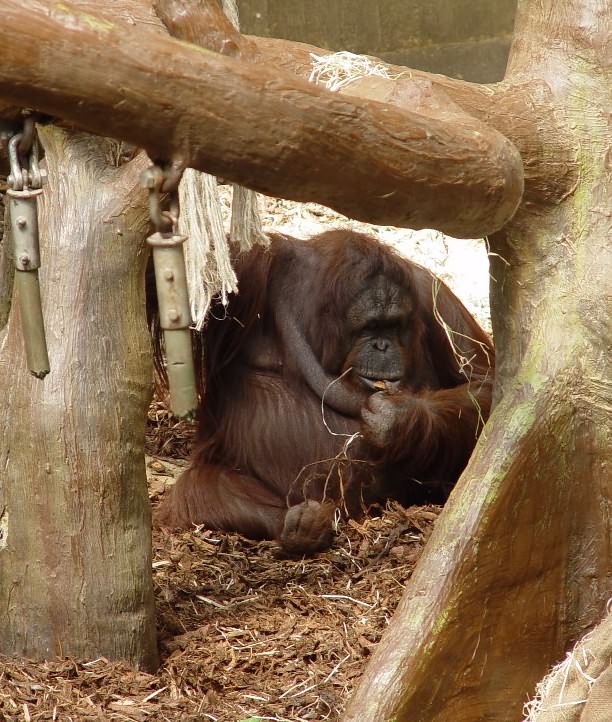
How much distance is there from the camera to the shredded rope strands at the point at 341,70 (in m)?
2.33

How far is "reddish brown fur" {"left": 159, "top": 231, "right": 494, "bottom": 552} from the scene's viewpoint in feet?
13.3

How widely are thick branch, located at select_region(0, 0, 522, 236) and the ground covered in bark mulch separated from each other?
4.09ft

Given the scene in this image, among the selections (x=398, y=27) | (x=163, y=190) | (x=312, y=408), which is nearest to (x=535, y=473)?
(x=163, y=190)

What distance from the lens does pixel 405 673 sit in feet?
6.85

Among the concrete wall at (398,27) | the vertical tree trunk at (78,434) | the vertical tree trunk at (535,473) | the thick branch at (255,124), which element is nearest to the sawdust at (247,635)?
the vertical tree trunk at (78,434)

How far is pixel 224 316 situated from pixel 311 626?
1.37m

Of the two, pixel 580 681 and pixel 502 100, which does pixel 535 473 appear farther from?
pixel 502 100

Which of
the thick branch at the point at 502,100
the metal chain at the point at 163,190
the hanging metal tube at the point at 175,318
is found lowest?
the hanging metal tube at the point at 175,318

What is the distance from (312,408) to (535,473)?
1.98 meters

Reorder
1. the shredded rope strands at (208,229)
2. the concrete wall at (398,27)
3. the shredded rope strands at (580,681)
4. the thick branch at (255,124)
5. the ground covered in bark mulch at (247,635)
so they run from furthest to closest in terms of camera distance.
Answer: the concrete wall at (398,27), the shredded rope strands at (208,229), the ground covered in bark mulch at (247,635), the shredded rope strands at (580,681), the thick branch at (255,124)

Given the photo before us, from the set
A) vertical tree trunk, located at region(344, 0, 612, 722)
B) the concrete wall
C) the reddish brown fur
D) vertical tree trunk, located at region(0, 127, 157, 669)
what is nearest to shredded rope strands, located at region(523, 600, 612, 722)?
vertical tree trunk, located at region(344, 0, 612, 722)

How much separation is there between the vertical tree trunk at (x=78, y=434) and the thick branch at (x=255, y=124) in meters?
0.87

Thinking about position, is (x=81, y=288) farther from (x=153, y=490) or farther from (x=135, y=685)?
(x=153, y=490)

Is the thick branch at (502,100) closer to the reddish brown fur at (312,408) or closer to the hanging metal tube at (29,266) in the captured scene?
the hanging metal tube at (29,266)
